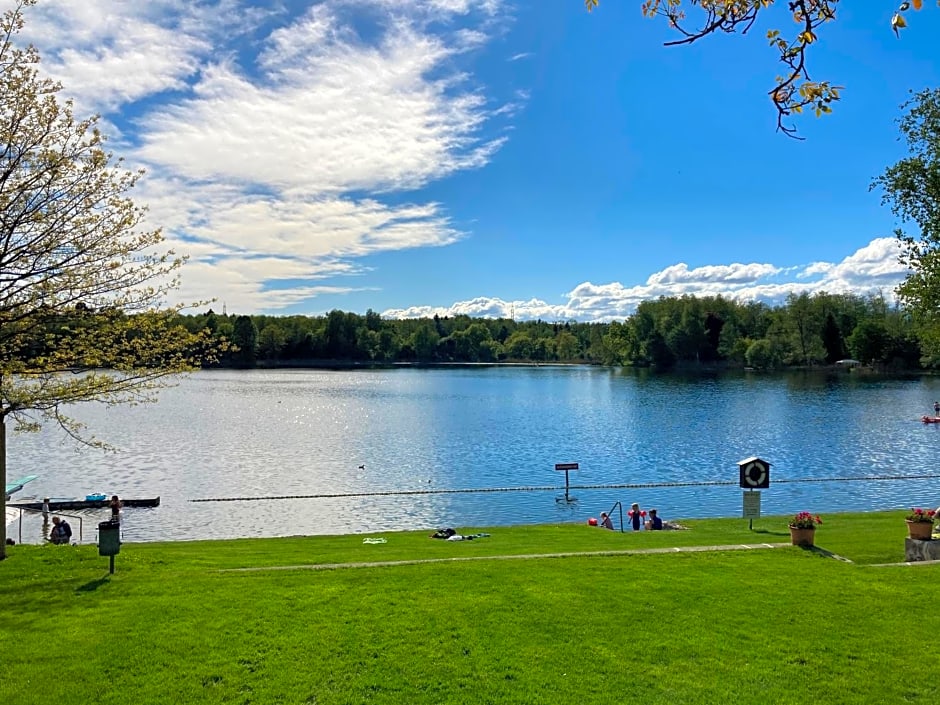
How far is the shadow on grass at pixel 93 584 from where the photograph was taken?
10.5 meters

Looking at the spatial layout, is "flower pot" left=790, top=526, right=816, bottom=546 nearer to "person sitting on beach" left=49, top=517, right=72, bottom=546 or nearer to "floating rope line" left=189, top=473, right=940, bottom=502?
"floating rope line" left=189, top=473, right=940, bottom=502

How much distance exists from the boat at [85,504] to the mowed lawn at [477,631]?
19.3m

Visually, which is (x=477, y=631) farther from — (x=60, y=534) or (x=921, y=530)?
(x=60, y=534)

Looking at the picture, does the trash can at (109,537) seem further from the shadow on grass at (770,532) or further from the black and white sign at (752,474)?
the shadow on grass at (770,532)

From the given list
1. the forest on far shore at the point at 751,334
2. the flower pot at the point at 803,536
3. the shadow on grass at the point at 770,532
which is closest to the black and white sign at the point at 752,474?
the shadow on grass at the point at 770,532

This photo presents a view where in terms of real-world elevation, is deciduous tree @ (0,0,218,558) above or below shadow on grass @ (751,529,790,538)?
above

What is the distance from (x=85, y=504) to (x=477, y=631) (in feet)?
91.8

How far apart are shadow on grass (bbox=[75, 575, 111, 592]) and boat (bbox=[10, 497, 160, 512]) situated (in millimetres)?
21635

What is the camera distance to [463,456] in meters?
43.4

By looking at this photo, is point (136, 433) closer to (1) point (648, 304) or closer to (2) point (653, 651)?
(2) point (653, 651)

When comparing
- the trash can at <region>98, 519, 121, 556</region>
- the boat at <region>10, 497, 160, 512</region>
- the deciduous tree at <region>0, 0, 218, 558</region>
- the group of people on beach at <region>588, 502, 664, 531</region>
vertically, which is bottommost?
the boat at <region>10, 497, 160, 512</region>

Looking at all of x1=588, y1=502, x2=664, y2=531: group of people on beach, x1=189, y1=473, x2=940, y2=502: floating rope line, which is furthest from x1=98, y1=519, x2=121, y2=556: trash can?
x1=189, y1=473, x2=940, y2=502: floating rope line

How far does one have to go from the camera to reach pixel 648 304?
154125 mm

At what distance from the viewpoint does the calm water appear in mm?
29281
